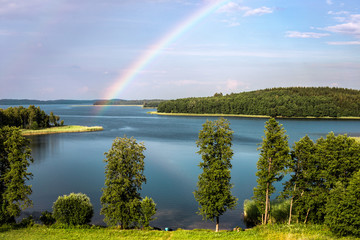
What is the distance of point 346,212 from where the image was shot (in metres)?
22.8

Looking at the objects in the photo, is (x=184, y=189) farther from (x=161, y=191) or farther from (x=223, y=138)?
(x=223, y=138)

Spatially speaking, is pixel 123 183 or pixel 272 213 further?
pixel 272 213

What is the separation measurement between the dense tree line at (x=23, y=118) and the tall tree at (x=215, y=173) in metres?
87.9

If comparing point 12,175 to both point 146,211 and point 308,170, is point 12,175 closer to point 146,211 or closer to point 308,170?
point 146,211

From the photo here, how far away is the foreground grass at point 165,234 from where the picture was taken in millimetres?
22578

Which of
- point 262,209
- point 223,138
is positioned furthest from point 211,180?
point 262,209

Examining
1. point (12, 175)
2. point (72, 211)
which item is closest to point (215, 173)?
point (72, 211)

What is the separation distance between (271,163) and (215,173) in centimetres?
522

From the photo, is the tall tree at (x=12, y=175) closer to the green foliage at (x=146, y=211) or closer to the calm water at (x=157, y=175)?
the calm water at (x=157, y=175)

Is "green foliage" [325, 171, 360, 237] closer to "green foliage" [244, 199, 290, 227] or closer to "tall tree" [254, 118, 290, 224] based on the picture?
"tall tree" [254, 118, 290, 224]

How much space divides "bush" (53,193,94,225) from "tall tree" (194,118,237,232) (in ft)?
31.9

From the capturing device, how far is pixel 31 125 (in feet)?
349

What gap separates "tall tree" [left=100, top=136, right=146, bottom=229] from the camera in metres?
26.2

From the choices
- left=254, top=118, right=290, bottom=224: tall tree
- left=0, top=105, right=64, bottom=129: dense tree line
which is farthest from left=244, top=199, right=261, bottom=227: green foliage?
left=0, top=105, right=64, bottom=129: dense tree line
